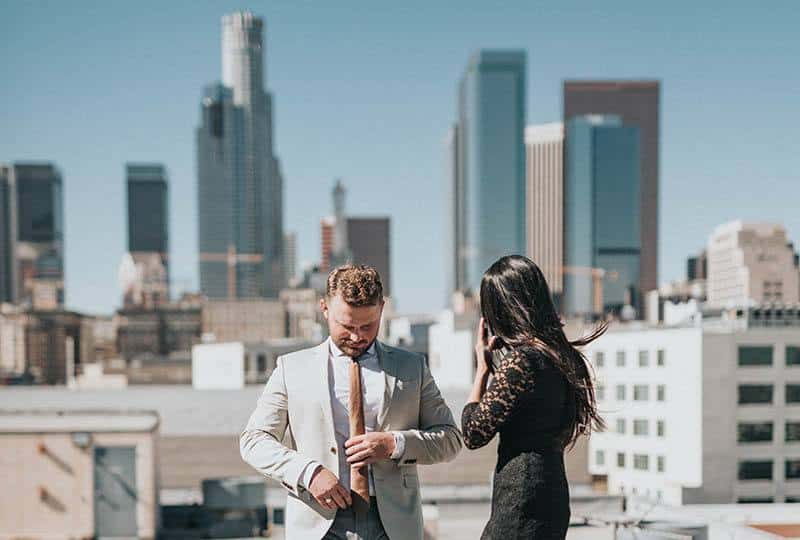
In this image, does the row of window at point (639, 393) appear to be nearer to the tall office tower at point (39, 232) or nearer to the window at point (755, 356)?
the window at point (755, 356)

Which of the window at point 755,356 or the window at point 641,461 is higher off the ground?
the window at point 755,356

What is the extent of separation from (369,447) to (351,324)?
15.0 inches

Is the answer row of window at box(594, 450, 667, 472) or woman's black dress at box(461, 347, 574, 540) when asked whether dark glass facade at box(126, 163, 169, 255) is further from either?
woman's black dress at box(461, 347, 574, 540)

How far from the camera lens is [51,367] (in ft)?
365

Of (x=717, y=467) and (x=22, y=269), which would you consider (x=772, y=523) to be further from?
(x=22, y=269)

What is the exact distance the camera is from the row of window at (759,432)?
97.8 feet

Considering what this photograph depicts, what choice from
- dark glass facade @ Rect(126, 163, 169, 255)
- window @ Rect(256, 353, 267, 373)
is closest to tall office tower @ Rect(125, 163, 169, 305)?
dark glass facade @ Rect(126, 163, 169, 255)

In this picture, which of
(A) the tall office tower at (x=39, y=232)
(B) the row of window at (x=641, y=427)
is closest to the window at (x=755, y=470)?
(B) the row of window at (x=641, y=427)

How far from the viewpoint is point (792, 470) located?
2981 cm

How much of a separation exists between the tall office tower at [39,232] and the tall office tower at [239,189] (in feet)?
99.2

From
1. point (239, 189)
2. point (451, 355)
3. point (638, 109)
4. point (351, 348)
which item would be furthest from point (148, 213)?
point (351, 348)

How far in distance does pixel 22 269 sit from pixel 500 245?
335ft

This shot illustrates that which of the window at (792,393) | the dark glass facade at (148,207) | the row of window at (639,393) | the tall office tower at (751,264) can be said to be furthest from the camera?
the dark glass facade at (148,207)

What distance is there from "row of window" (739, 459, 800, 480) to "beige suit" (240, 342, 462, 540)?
31.1 m
